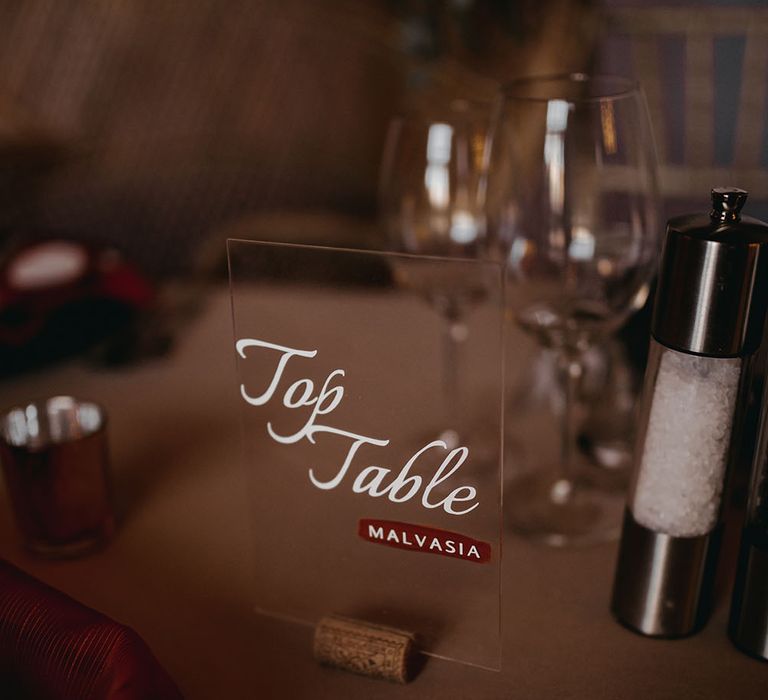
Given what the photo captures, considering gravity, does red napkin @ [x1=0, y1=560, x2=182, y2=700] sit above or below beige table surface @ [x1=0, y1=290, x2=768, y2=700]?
above

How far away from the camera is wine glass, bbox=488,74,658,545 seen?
59 centimetres

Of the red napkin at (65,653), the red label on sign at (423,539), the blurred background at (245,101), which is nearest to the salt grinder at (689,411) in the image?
the red label on sign at (423,539)

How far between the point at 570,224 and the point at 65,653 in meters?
0.43

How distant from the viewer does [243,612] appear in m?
0.57

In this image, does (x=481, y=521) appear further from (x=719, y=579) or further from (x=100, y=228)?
(x=100, y=228)

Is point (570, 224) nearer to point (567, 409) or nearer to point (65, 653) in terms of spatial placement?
point (567, 409)

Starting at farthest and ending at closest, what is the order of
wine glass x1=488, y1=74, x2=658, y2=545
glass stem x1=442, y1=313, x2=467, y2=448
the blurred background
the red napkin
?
the blurred background, glass stem x1=442, y1=313, x2=467, y2=448, wine glass x1=488, y1=74, x2=658, y2=545, the red napkin

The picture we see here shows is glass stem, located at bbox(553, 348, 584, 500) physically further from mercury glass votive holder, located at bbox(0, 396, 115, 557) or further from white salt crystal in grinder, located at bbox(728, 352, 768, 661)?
mercury glass votive holder, located at bbox(0, 396, 115, 557)

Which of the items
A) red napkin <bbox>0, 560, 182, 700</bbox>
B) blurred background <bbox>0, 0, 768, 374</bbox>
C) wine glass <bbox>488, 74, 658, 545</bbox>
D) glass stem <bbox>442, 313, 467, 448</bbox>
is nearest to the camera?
red napkin <bbox>0, 560, 182, 700</bbox>

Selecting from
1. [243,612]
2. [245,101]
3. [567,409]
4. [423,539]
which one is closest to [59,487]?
[243,612]

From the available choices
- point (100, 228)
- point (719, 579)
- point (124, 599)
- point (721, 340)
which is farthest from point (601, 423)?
point (100, 228)

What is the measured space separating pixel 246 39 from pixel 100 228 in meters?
0.49

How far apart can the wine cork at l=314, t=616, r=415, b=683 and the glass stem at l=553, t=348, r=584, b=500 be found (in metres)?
0.22

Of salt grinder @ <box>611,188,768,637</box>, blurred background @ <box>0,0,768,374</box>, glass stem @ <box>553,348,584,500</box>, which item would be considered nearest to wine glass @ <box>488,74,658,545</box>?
glass stem @ <box>553,348,584,500</box>
